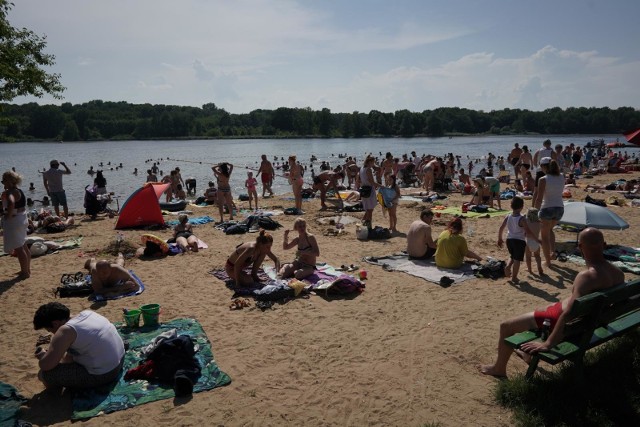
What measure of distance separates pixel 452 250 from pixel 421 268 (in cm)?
62

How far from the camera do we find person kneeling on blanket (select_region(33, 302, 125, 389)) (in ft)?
13.0

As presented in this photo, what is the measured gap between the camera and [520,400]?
3.82 meters

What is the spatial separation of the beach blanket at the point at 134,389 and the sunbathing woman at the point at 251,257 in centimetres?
183

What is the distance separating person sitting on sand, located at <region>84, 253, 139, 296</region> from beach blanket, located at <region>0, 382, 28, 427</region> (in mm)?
2567

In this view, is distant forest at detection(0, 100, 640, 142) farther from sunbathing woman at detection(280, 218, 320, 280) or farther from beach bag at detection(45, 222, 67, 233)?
sunbathing woman at detection(280, 218, 320, 280)

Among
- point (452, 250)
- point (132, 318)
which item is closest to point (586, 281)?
point (452, 250)

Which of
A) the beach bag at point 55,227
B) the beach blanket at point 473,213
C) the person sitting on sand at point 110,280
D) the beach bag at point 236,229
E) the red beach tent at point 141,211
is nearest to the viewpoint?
the person sitting on sand at point 110,280

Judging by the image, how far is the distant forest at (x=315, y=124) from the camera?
3890 inches

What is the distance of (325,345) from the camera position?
5.13 m

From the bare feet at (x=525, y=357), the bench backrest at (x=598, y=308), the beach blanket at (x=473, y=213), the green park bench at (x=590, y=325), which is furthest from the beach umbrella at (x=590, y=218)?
the beach blanket at (x=473, y=213)

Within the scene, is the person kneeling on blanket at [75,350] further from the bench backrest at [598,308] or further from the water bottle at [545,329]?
the bench backrest at [598,308]

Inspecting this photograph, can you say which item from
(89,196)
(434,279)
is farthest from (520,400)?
(89,196)

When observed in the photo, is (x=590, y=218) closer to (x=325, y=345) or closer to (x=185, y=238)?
(x=325, y=345)

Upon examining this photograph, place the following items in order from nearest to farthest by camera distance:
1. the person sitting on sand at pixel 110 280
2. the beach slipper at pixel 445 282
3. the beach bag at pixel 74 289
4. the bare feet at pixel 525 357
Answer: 1. the bare feet at pixel 525 357
2. the person sitting on sand at pixel 110 280
3. the beach bag at pixel 74 289
4. the beach slipper at pixel 445 282
